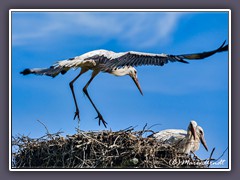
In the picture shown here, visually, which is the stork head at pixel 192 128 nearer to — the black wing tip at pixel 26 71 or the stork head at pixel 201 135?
the stork head at pixel 201 135

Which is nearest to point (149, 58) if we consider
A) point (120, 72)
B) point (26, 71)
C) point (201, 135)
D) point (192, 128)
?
point (192, 128)

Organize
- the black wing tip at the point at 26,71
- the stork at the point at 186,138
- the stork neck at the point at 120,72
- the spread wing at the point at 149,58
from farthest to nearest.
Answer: the stork neck at the point at 120,72 → the stork at the point at 186,138 → the black wing tip at the point at 26,71 → the spread wing at the point at 149,58

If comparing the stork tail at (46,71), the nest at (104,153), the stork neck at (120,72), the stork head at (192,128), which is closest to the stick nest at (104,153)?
the nest at (104,153)

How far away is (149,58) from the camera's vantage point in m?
5.46

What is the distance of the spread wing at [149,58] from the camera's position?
17.1 ft

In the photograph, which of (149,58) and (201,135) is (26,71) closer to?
(149,58)

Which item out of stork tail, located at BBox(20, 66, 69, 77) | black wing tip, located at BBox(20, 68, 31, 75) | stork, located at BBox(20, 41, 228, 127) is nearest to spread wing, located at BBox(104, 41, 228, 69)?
stork, located at BBox(20, 41, 228, 127)

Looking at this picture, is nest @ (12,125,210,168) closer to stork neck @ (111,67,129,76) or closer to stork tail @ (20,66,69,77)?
stork tail @ (20,66,69,77)

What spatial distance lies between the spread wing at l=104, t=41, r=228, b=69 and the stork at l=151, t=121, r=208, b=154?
2.07 feet

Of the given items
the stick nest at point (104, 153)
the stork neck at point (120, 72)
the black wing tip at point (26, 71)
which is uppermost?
the stork neck at point (120, 72)
